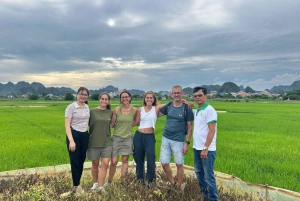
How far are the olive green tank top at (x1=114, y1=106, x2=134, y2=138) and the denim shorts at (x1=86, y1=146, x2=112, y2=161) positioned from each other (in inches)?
12.2

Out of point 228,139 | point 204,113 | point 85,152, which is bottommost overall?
point 228,139

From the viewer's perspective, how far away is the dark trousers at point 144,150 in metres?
4.20

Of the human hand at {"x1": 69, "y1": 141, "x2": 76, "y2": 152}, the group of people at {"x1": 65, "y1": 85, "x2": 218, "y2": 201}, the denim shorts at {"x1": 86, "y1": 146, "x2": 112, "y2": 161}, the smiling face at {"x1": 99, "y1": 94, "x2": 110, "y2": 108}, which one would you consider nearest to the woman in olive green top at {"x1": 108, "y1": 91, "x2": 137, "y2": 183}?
the group of people at {"x1": 65, "y1": 85, "x2": 218, "y2": 201}

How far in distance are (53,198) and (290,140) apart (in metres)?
8.70

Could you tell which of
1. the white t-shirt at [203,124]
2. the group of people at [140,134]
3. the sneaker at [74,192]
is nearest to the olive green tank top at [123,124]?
the group of people at [140,134]

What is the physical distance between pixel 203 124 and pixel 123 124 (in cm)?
136

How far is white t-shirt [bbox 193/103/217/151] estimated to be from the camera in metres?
3.52

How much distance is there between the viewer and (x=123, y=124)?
4223 mm

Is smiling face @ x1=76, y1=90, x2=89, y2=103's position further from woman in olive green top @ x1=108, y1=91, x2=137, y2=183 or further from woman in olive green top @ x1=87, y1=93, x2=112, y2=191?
woman in olive green top @ x1=108, y1=91, x2=137, y2=183

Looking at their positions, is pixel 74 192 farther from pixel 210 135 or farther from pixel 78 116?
pixel 210 135

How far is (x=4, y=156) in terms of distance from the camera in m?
6.67

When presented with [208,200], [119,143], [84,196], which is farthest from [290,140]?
[84,196]

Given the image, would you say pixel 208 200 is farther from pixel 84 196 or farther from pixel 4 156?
pixel 4 156

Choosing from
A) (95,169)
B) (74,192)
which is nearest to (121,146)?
(95,169)
